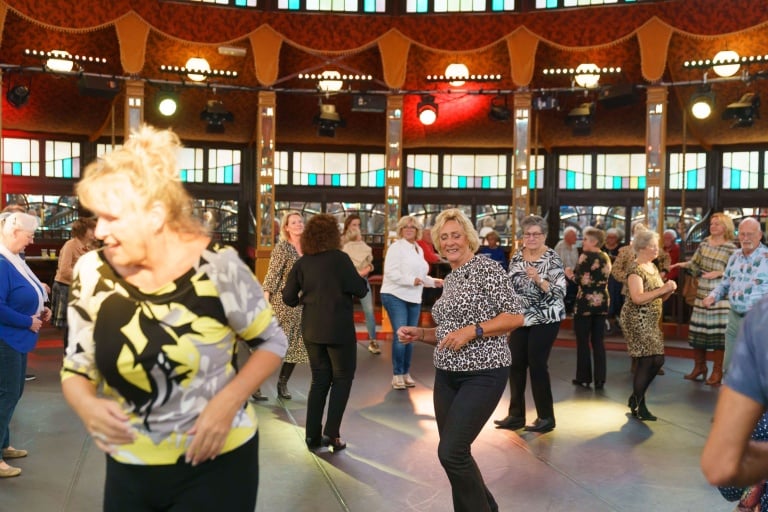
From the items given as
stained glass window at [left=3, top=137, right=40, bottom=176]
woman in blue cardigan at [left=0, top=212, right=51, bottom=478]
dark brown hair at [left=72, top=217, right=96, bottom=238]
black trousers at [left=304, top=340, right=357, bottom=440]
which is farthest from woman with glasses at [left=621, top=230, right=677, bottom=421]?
stained glass window at [left=3, top=137, right=40, bottom=176]

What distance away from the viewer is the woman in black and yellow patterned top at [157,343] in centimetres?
202

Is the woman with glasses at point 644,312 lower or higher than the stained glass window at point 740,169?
lower

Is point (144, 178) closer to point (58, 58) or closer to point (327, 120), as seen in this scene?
point (58, 58)

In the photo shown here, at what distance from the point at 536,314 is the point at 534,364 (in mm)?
404

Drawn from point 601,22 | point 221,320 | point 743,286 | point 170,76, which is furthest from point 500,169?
point 221,320

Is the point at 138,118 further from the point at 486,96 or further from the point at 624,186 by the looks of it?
the point at 624,186

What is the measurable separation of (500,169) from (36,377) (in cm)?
1143

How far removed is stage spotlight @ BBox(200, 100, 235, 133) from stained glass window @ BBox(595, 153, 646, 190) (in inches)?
298

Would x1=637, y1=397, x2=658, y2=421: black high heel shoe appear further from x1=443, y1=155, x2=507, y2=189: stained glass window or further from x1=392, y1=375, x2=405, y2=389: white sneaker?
x1=443, y1=155, x2=507, y2=189: stained glass window

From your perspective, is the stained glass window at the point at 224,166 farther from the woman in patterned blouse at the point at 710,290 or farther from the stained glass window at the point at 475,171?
the woman in patterned blouse at the point at 710,290

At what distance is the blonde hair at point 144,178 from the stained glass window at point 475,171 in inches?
612

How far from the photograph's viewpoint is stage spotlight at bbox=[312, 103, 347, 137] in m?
15.4

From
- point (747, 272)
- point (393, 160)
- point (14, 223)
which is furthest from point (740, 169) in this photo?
point (14, 223)

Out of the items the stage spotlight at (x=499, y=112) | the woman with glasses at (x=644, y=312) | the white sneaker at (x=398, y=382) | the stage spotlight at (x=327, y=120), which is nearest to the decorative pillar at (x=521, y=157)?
the stage spotlight at (x=499, y=112)
